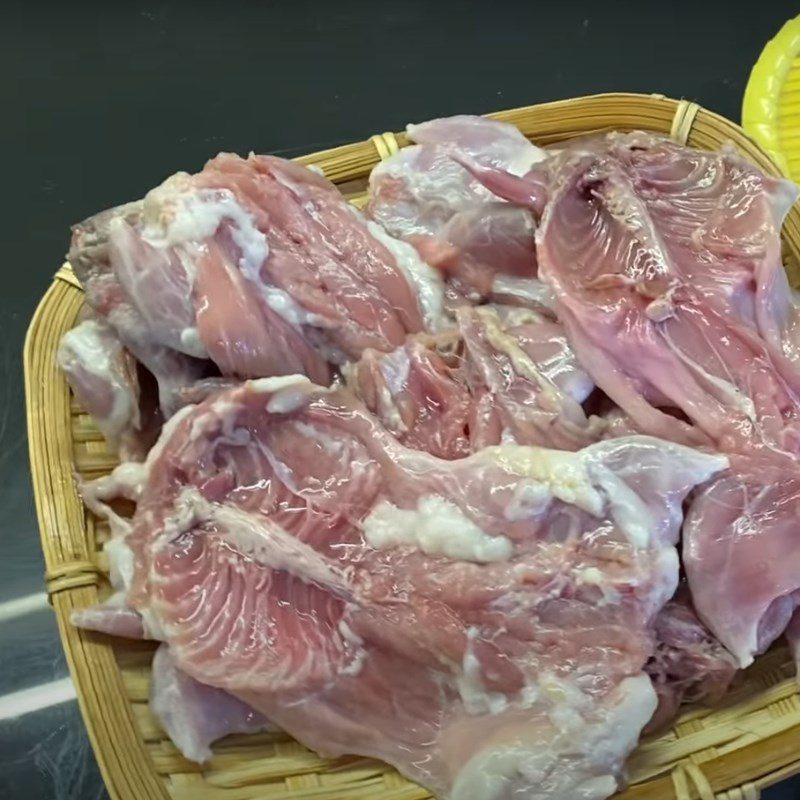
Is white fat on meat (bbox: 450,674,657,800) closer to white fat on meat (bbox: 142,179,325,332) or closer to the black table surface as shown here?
white fat on meat (bbox: 142,179,325,332)

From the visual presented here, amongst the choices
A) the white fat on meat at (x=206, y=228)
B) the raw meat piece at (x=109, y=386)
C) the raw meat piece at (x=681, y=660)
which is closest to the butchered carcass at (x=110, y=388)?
the raw meat piece at (x=109, y=386)

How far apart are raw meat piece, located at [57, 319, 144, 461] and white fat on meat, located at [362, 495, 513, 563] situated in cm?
31

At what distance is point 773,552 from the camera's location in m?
0.96

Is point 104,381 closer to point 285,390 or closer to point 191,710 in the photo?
point 285,390

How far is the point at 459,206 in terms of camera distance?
1235mm

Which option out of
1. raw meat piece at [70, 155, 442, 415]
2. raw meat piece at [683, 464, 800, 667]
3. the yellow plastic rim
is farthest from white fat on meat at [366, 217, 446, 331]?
the yellow plastic rim

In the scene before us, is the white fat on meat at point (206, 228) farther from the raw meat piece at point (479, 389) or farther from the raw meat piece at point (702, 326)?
the raw meat piece at point (702, 326)

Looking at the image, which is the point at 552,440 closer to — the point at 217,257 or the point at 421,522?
the point at 421,522

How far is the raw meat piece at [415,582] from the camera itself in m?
0.92

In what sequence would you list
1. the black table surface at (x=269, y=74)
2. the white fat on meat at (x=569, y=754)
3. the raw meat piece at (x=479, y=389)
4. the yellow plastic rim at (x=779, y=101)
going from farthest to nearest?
1. the black table surface at (x=269, y=74)
2. the yellow plastic rim at (x=779, y=101)
3. the raw meat piece at (x=479, y=389)
4. the white fat on meat at (x=569, y=754)

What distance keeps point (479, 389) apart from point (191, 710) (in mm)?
443

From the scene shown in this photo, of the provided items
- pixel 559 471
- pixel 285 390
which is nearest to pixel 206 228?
pixel 285 390

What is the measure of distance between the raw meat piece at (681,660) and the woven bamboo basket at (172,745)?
0.05 meters

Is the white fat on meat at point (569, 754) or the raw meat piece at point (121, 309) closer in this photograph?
the white fat on meat at point (569, 754)
